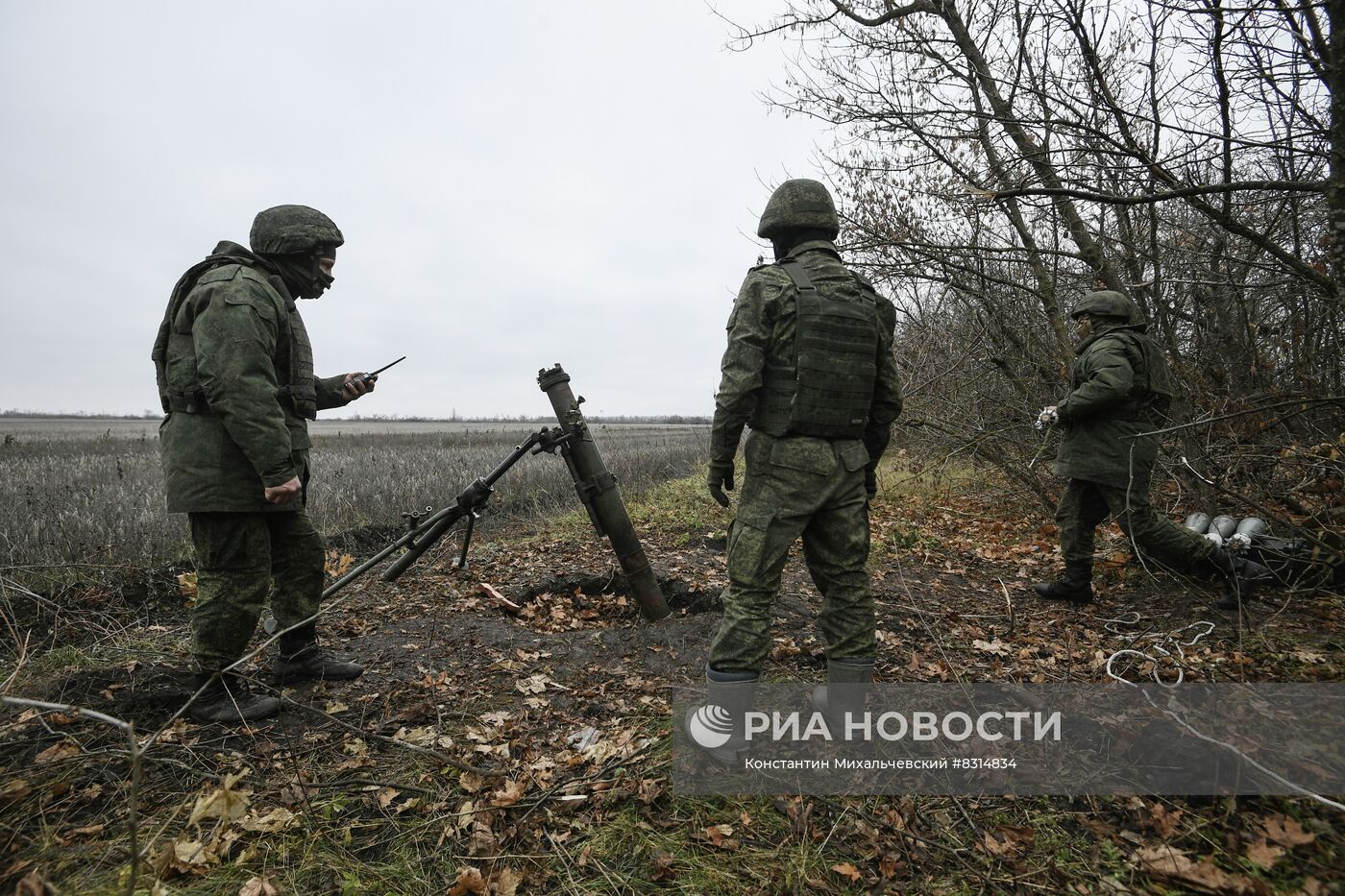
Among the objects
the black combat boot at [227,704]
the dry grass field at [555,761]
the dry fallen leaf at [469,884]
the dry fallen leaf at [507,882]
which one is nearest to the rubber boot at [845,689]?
the dry grass field at [555,761]

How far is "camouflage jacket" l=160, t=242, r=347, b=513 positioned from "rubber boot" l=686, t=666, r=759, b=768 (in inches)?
90.9

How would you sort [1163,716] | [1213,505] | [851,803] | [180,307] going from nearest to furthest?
1. [851,803]
2. [1163,716]
3. [180,307]
4. [1213,505]

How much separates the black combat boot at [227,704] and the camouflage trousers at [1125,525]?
518cm

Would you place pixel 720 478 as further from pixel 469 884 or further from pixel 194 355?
pixel 194 355

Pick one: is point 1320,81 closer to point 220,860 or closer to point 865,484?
point 865,484

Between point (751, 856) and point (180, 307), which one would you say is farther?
point (180, 307)

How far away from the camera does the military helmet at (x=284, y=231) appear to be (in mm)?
3453

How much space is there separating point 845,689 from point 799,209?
2274 millimetres

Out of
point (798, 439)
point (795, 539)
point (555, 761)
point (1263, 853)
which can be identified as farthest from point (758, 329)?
point (1263, 853)

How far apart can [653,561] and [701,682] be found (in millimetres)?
2474

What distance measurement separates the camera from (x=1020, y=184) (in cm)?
407

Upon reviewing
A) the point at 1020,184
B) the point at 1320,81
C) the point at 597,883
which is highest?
the point at 1320,81

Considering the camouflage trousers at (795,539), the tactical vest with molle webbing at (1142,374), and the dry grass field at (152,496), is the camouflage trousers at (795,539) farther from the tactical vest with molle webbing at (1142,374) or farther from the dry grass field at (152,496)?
the dry grass field at (152,496)

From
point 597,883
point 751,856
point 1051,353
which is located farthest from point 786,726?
point 1051,353
